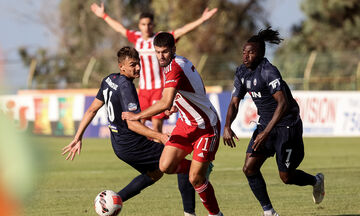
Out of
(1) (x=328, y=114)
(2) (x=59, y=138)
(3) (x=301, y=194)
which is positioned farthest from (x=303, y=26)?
(3) (x=301, y=194)

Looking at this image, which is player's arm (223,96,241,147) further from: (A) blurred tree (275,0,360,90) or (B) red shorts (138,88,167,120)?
(A) blurred tree (275,0,360,90)

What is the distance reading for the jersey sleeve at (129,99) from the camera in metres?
6.64

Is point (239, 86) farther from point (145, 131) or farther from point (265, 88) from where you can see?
point (145, 131)

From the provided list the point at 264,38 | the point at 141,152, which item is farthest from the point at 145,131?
the point at 264,38

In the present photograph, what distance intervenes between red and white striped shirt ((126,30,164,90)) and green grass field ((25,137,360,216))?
1666 millimetres

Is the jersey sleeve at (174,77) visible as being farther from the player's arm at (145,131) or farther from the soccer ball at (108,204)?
the soccer ball at (108,204)

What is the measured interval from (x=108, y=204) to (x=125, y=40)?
42.6 meters

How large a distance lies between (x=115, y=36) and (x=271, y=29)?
43.5 meters

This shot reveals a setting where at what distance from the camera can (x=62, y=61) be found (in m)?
30.6

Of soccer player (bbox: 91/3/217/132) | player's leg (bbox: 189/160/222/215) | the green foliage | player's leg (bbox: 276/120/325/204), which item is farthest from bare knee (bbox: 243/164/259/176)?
the green foliage

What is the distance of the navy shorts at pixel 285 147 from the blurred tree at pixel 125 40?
20.4 m

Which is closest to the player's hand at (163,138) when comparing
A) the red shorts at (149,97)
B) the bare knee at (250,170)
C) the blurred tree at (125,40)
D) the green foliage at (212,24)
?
the bare knee at (250,170)

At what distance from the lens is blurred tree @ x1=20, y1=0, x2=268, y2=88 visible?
29938 mm

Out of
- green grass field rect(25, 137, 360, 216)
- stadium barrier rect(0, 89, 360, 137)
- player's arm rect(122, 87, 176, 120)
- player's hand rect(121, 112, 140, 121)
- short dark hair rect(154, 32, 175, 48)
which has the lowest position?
stadium barrier rect(0, 89, 360, 137)
